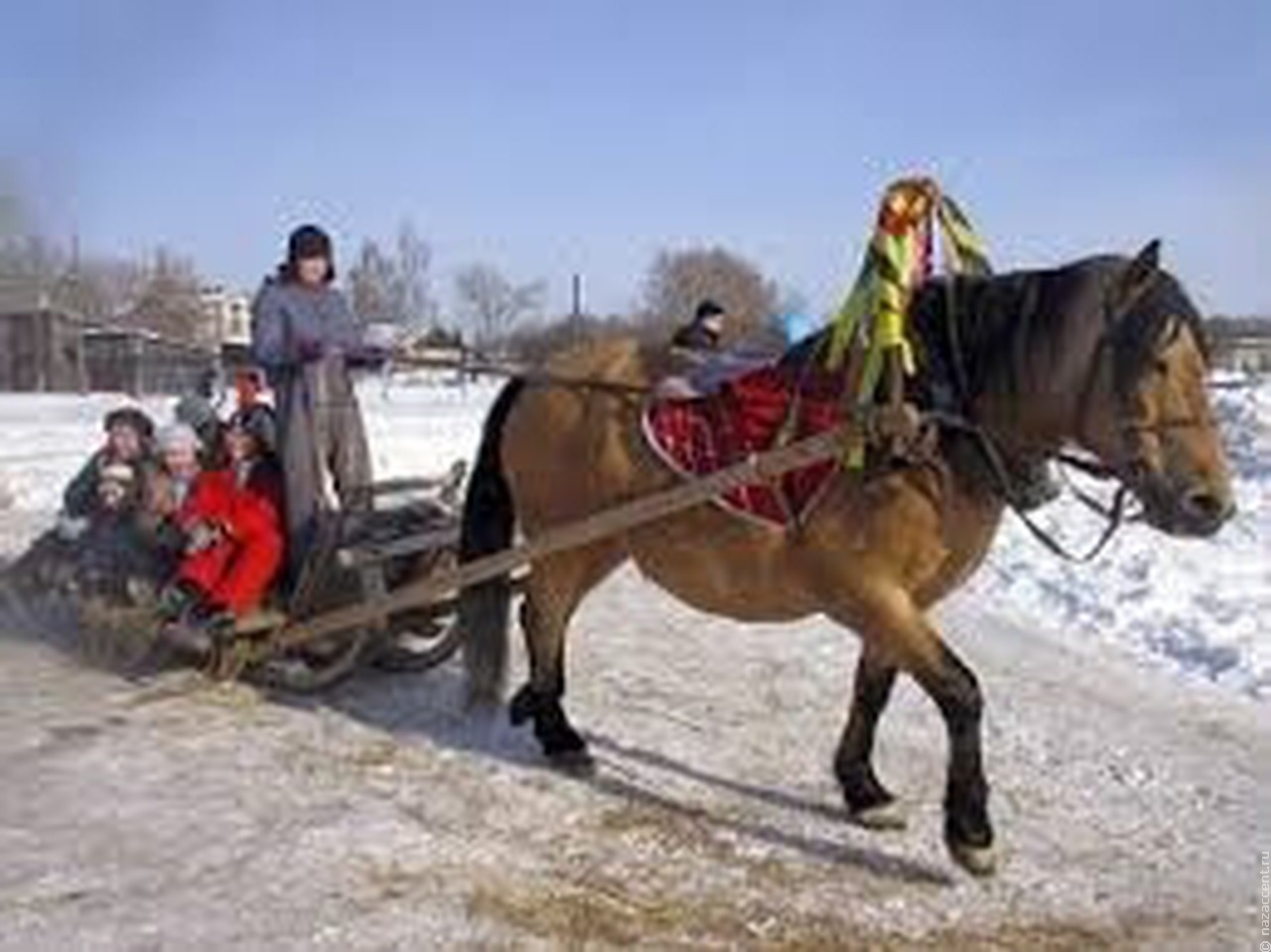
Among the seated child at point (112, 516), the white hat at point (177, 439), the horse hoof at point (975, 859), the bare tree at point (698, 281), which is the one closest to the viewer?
the horse hoof at point (975, 859)

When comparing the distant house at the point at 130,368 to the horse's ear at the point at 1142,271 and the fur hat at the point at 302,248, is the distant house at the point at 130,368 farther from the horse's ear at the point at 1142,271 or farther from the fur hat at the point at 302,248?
the horse's ear at the point at 1142,271

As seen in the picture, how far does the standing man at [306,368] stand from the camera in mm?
8758

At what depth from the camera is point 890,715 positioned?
27.6 ft

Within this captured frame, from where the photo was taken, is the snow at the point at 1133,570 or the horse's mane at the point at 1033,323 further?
the snow at the point at 1133,570

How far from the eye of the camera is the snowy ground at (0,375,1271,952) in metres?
5.89

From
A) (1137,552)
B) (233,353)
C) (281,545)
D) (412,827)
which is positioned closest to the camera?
(412,827)

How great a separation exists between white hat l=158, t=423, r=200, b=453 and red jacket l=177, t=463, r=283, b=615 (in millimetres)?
750

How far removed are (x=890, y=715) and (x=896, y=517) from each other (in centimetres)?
219

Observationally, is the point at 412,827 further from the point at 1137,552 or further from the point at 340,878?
the point at 1137,552

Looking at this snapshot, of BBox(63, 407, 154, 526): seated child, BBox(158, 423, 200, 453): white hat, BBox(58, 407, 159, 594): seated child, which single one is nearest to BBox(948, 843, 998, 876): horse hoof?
BBox(58, 407, 159, 594): seated child

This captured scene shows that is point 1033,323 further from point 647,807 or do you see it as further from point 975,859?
point 647,807

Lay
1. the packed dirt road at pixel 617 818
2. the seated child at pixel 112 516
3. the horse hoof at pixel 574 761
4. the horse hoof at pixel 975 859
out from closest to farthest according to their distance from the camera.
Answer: the packed dirt road at pixel 617 818 → the horse hoof at pixel 975 859 → the horse hoof at pixel 574 761 → the seated child at pixel 112 516

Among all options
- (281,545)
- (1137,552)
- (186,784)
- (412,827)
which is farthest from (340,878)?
(1137,552)

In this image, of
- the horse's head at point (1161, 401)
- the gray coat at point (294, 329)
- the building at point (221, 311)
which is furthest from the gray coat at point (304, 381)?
the building at point (221, 311)
